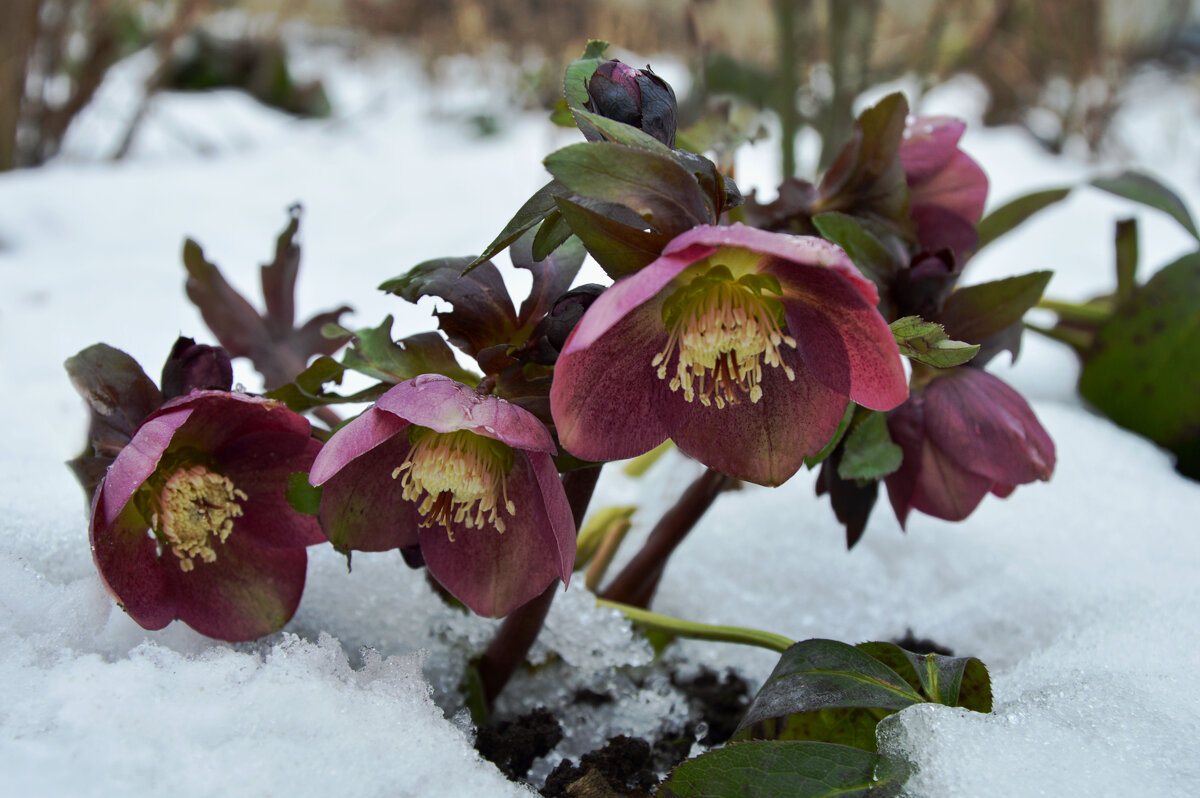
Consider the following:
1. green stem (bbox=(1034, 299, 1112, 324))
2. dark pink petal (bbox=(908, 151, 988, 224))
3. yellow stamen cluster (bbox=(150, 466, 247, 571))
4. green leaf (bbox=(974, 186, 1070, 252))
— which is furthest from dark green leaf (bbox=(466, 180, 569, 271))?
green stem (bbox=(1034, 299, 1112, 324))

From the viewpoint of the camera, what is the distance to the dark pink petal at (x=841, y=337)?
0.46 metres

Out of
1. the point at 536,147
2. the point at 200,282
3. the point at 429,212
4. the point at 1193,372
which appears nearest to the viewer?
the point at 200,282

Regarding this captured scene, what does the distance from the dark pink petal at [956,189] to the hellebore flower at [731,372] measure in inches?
10.1

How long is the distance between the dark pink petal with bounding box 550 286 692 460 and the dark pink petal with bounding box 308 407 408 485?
88 mm

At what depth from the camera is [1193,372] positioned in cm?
104

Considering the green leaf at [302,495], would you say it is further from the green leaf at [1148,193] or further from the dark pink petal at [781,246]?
the green leaf at [1148,193]

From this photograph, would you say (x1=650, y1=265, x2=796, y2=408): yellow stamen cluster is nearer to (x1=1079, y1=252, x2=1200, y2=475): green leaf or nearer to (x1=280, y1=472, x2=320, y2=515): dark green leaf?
(x1=280, y1=472, x2=320, y2=515): dark green leaf

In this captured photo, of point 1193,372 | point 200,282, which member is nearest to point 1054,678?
point 1193,372

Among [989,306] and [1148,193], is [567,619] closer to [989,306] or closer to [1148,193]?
[989,306]

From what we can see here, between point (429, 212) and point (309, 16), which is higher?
point (429, 212)

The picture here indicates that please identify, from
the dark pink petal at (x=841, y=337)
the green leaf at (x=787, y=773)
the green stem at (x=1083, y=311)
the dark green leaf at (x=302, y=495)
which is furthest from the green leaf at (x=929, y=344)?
the green stem at (x=1083, y=311)

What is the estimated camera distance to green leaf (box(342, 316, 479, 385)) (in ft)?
1.80

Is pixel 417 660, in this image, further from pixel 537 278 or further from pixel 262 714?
pixel 537 278

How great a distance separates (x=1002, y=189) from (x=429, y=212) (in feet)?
4.50
